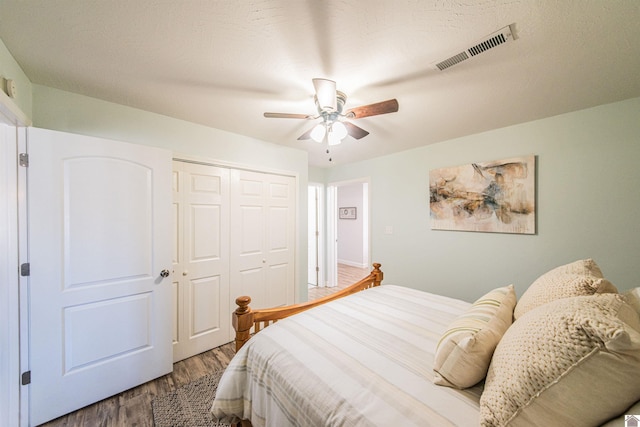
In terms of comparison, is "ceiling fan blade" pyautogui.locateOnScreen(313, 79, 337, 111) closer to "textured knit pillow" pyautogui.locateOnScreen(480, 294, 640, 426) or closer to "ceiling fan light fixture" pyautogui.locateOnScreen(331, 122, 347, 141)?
"ceiling fan light fixture" pyautogui.locateOnScreen(331, 122, 347, 141)

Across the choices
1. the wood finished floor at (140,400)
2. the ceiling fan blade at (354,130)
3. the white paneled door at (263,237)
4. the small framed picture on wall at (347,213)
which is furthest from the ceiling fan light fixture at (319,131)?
the small framed picture on wall at (347,213)

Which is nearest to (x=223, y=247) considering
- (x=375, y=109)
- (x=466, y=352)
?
(x=375, y=109)

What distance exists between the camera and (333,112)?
1604mm

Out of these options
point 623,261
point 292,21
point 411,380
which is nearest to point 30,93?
point 292,21

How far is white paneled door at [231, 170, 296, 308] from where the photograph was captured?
2650 millimetres

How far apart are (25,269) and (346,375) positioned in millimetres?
2046

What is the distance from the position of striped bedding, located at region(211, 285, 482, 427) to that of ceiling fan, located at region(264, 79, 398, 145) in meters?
1.29

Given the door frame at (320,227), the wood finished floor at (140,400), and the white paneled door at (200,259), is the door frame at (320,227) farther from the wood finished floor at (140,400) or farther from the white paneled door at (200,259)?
the wood finished floor at (140,400)

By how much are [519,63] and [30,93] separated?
3.24 m

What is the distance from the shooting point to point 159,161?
196 cm

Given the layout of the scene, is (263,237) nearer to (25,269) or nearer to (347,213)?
(25,269)

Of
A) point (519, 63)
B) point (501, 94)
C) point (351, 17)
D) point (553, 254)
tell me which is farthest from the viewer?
point (553, 254)

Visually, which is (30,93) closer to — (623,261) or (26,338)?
(26,338)

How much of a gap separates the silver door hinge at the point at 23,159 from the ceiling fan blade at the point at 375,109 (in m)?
2.08
